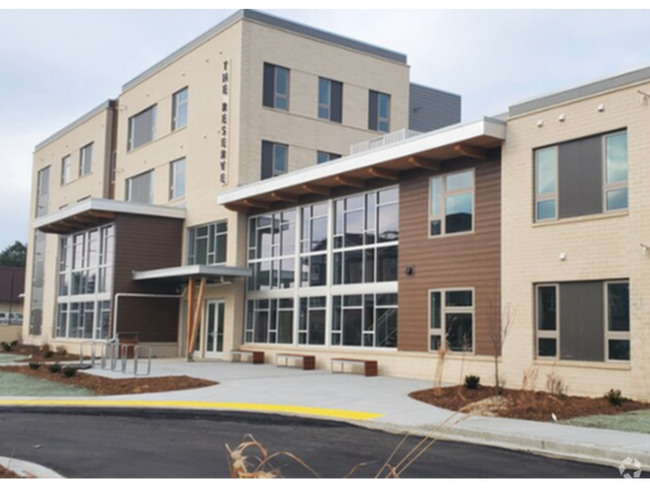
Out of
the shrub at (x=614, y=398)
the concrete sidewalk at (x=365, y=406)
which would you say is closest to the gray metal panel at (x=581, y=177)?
the shrub at (x=614, y=398)

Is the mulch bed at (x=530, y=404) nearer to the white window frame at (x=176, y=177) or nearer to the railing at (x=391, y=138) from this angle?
the railing at (x=391, y=138)

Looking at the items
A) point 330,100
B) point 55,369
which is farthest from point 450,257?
point 330,100

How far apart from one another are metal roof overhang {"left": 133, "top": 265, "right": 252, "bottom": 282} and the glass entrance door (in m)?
1.24

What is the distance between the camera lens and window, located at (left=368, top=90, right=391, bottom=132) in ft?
118

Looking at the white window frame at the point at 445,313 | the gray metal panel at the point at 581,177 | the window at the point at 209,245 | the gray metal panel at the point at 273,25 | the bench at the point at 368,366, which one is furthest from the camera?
the gray metal panel at the point at 273,25

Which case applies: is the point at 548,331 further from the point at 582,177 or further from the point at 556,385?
the point at 582,177

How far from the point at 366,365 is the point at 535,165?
776 cm

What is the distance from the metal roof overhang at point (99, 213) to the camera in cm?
3206

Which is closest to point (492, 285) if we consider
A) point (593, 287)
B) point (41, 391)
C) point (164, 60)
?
point (593, 287)

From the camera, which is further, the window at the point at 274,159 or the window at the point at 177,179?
the window at the point at 177,179

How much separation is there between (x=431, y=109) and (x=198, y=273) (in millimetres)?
18435

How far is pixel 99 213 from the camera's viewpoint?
1276 inches

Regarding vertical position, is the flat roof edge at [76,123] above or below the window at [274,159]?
above

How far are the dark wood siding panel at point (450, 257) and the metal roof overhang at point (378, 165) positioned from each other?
52 centimetres
